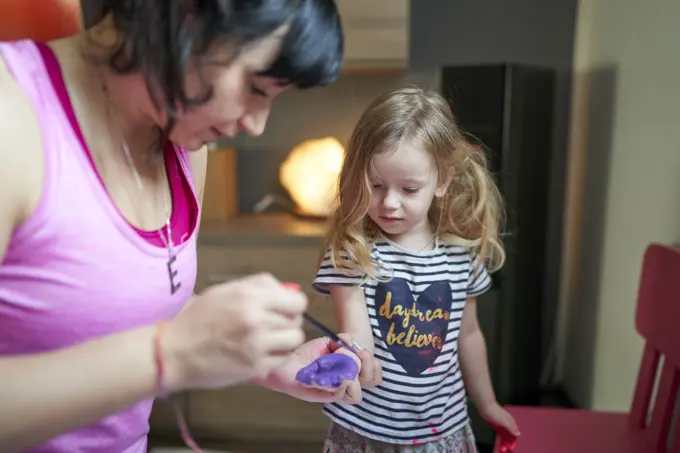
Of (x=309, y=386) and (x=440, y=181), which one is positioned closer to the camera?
(x=309, y=386)

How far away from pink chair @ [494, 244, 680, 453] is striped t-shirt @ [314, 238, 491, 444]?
0.21m

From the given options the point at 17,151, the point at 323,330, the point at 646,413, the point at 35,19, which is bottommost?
the point at 646,413

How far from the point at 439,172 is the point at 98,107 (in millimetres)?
547

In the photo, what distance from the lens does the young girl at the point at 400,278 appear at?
892 mm

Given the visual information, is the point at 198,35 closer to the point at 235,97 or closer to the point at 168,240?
the point at 235,97

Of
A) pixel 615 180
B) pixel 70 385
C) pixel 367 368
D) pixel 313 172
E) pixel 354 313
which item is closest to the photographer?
pixel 70 385

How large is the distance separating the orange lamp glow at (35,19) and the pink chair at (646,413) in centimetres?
94

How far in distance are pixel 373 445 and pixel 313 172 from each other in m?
1.19

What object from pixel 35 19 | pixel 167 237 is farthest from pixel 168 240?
pixel 35 19

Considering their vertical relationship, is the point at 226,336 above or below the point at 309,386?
above

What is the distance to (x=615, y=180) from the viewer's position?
1677mm

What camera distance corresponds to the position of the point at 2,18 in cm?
66

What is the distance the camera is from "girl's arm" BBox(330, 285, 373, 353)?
906mm

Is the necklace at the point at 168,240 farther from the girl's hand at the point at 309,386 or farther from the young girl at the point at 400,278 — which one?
the young girl at the point at 400,278
